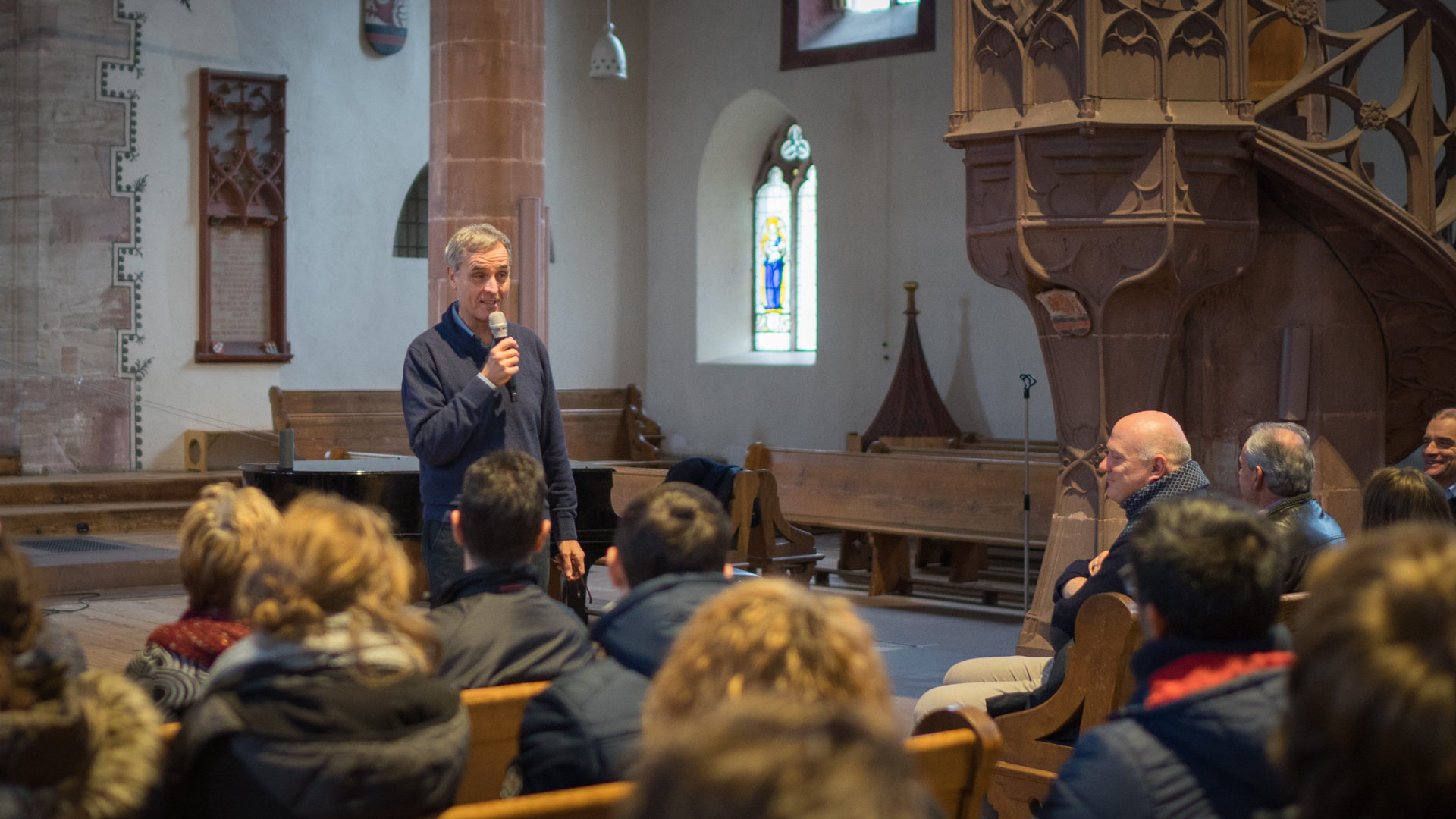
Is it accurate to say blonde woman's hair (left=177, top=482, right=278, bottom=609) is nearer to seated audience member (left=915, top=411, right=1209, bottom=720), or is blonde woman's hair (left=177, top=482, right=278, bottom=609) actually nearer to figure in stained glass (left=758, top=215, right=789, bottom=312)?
seated audience member (left=915, top=411, right=1209, bottom=720)

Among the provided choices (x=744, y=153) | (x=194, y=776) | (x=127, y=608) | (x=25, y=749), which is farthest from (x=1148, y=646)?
(x=744, y=153)

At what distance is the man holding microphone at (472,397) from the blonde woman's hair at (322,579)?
1.67 m

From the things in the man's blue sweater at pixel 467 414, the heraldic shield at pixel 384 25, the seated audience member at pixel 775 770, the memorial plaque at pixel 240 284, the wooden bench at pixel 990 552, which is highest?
the heraldic shield at pixel 384 25

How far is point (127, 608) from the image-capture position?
7609 millimetres

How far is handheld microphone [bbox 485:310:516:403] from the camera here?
12.1ft

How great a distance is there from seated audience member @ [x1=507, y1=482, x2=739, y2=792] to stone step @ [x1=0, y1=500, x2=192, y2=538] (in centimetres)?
846

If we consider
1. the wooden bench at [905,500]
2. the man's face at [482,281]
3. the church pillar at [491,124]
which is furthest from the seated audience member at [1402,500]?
the church pillar at [491,124]

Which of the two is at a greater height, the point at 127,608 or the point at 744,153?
the point at 744,153

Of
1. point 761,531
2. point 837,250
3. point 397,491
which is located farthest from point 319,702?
point 837,250

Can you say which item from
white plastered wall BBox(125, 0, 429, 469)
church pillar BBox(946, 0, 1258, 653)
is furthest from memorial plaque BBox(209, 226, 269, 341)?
church pillar BBox(946, 0, 1258, 653)

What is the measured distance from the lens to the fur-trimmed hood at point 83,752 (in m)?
1.59

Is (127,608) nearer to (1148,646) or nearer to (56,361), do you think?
(56,361)

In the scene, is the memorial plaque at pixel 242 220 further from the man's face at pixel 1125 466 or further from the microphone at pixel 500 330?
the man's face at pixel 1125 466

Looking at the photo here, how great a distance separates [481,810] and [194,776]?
375 mm
